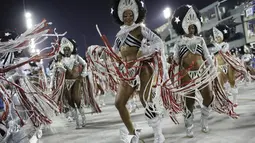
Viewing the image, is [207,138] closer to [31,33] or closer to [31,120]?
[31,120]

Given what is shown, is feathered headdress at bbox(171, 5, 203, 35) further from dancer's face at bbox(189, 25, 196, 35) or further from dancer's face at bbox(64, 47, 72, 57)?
dancer's face at bbox(64, 47, 72, 57)

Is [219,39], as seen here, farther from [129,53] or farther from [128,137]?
[128,137]

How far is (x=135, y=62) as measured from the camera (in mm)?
3627

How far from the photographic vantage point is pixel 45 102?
3.94m

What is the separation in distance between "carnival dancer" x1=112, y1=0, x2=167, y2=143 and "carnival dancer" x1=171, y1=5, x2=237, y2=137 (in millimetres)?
689

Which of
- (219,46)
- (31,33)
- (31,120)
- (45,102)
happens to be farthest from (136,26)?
(219,46)

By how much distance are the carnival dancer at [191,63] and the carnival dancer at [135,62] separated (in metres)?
0.69

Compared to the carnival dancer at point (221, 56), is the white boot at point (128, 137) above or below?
below

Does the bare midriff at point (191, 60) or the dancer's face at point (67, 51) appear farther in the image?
the dancer's face at point (67, 51)

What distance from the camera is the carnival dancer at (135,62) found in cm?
351

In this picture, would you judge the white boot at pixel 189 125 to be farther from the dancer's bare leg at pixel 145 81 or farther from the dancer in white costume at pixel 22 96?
the dancer in white costume at pixel 22 96

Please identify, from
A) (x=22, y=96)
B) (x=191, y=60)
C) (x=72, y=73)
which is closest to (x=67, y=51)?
(x=72, y=73)

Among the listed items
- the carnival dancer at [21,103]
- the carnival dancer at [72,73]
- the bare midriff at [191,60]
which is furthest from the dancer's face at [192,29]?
the carnival dancer at [72,73]

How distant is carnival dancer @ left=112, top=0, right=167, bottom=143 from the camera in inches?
138
